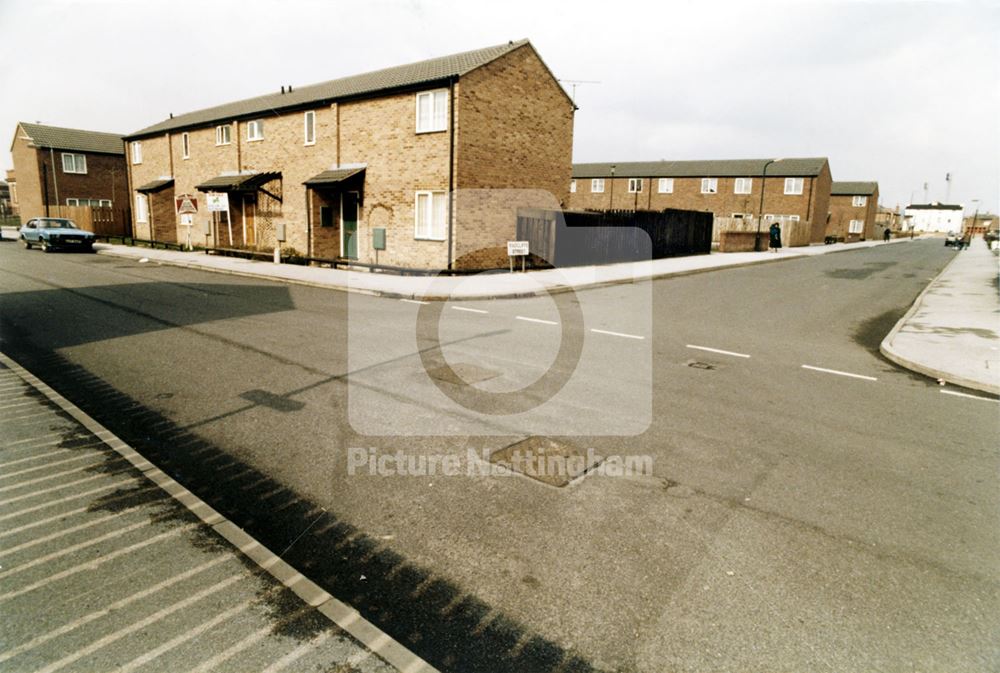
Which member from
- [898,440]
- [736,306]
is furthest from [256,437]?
[736,306]

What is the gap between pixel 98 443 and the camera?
17.5ft

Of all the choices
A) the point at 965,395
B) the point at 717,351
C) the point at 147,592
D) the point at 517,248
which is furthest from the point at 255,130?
the point at 965,395

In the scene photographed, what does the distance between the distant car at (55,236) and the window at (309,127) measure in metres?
13.2

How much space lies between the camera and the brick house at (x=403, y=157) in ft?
68.5

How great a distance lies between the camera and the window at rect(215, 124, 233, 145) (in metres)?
30.2

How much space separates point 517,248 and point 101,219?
3426cm

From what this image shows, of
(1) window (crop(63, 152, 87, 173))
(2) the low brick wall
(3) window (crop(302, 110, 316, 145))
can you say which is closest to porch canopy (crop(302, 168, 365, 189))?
(3) window (crop(302, 110, 316, 145))

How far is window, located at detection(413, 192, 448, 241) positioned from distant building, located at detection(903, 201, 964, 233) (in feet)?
489

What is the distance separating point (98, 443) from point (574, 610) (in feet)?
15.7

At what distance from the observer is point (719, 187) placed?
5772 centimetres

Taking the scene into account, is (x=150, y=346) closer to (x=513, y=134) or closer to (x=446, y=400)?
(x=446, y=400)

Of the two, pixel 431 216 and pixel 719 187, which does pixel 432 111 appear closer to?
pixel 431 216

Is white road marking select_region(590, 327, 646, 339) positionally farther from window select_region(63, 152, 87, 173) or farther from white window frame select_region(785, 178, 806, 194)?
window select_region(63, 152, 87, 173)

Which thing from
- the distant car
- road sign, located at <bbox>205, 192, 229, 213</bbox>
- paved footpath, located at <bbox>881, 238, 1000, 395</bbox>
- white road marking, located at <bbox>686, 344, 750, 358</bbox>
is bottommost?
white road marking, located at <bbox>686, 344, 750, 358</bbox>
